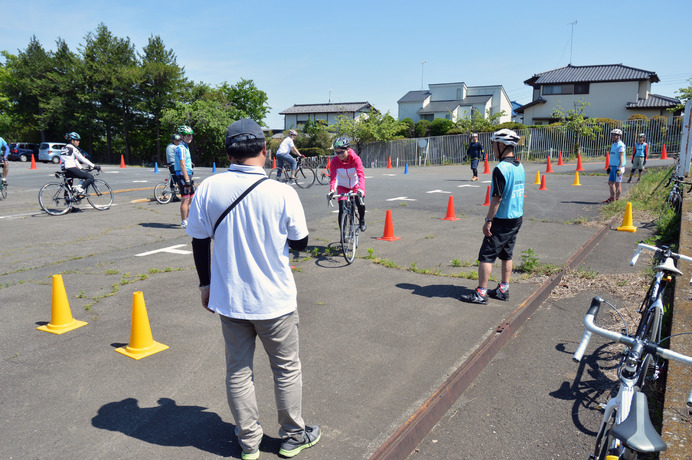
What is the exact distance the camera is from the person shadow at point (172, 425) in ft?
10.6

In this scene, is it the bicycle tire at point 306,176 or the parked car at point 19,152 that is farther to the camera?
the parked car at point 19,152

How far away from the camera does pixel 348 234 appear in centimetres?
817

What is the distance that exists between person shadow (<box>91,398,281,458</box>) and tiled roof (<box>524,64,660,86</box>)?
57.1 metres

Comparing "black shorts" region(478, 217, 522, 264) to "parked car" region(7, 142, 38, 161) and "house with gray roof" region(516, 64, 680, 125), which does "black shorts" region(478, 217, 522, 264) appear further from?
"house with gray roof" region(516, 64, 680, 125)

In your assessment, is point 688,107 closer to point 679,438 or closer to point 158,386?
point 679,438

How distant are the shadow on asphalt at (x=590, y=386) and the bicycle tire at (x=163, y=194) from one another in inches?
511

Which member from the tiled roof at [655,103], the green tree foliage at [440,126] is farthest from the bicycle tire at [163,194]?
the tiled roof at [655,103]

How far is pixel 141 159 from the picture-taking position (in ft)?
168

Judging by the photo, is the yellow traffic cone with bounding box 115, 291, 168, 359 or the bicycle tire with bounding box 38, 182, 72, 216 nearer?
the yellow traffic cone with bounding box 115, 291, 168, 359

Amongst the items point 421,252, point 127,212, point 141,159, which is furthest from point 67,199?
point 141,159

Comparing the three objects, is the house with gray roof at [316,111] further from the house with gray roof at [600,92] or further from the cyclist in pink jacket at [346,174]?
the cyclist in pink jacket at [346,174]

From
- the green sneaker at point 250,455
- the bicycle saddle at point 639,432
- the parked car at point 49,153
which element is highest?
the parked car at point 49,153

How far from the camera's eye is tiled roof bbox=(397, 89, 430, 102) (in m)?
70.6

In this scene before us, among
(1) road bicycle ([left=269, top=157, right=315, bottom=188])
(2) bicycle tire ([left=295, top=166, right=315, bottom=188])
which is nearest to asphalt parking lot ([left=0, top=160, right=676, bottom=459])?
(1) road bicycle ([left=269, top=157, right=315, bottom=188])
